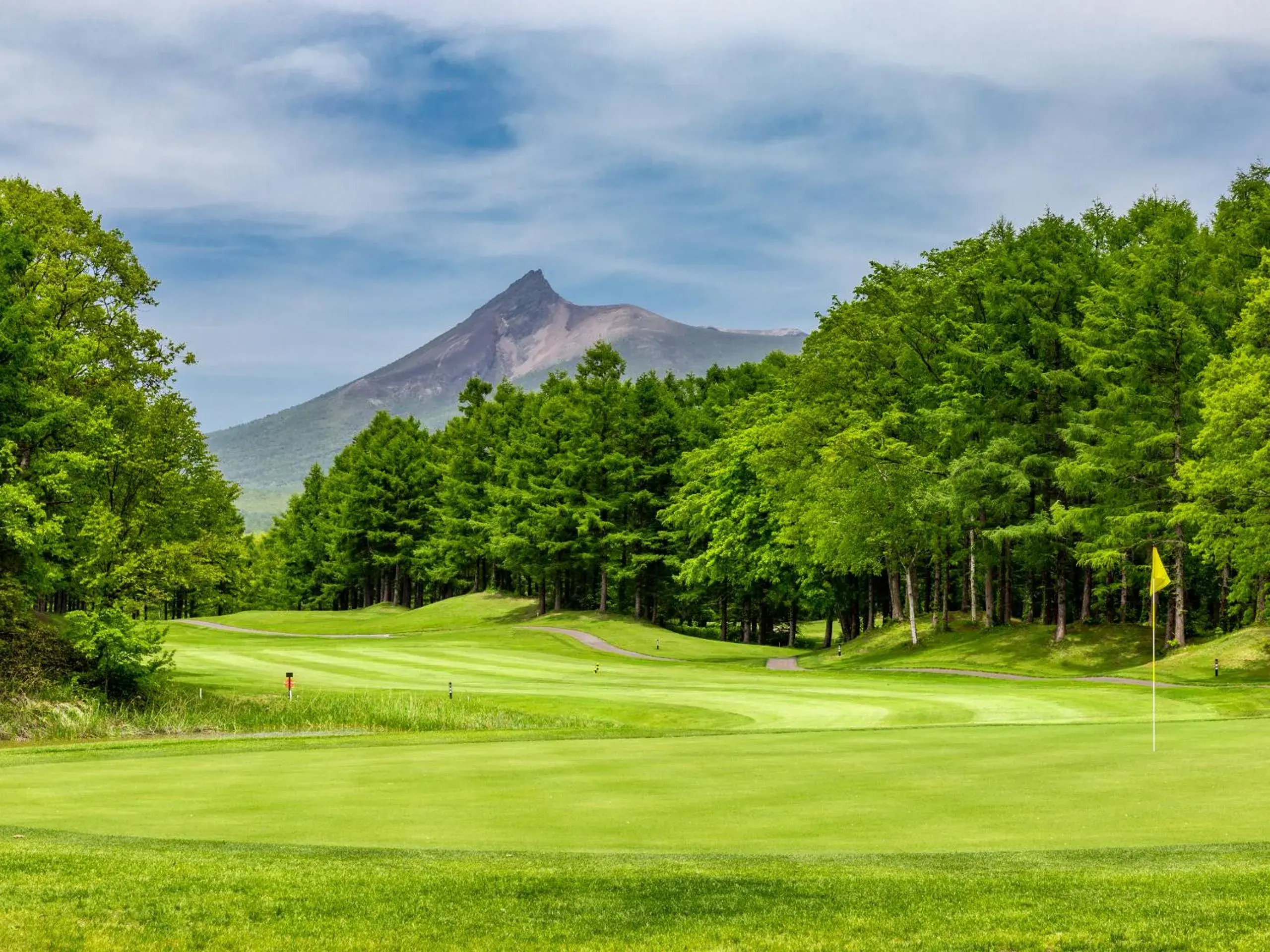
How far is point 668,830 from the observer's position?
13.2 meters

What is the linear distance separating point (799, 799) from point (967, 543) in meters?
40.7

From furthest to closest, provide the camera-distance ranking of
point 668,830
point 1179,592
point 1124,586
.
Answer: point 1124,586, point 1179,592, point 668,830

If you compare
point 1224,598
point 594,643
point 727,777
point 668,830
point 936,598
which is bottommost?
point 594,643

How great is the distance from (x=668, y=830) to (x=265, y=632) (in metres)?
63.2

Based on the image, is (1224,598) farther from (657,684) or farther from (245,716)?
(245,716)

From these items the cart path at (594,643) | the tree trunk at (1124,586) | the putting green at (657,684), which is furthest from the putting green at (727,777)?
the cart path at (594,643)

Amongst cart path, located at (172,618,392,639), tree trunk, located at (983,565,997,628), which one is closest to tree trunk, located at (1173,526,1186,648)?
tree trunk, located at (983,565,997,628)

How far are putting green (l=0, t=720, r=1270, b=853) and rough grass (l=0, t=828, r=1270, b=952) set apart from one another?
3.77ft

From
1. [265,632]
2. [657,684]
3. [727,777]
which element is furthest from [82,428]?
[265,632]

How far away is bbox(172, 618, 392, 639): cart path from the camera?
66.3m

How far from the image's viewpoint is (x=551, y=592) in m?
91.3

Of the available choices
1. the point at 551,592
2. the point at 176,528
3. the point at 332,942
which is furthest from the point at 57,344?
the point at 551,592

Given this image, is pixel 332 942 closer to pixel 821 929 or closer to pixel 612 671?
pixel 821 929

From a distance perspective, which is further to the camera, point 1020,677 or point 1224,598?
point 1224,598
